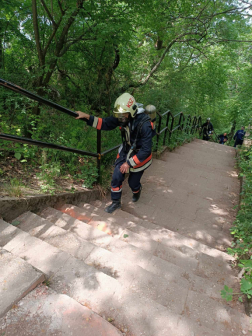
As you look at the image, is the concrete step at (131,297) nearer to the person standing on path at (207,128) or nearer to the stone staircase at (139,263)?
the stone staircase at (139,263)

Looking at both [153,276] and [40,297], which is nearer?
[40,297]

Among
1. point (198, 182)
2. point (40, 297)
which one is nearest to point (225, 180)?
point (198, 182)

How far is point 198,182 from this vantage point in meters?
4.41

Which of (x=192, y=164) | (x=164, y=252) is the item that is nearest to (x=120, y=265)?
(x=164, y=252)

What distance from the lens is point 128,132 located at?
3.02 metres

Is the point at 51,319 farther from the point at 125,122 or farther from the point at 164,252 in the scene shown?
the point at 125,122

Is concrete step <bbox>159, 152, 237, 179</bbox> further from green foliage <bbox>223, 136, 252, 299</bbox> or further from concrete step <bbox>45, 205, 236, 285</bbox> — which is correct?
concrete step <bbox>45, 205, 236, 285</bbox>

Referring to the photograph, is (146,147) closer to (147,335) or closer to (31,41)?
(147,335)

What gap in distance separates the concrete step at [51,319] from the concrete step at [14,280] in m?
0.04

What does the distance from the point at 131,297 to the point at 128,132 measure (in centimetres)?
209

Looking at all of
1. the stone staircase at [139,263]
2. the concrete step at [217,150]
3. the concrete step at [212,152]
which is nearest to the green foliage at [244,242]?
the stone staircase at [139,263]

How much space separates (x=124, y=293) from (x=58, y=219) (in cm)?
126

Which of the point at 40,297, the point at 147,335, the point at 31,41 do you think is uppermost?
the point at 31,41

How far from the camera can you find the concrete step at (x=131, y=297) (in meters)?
1.38
